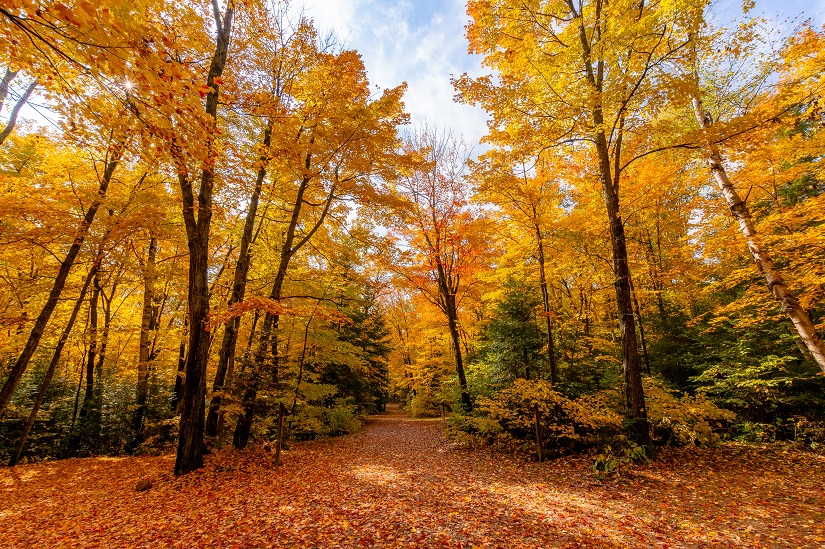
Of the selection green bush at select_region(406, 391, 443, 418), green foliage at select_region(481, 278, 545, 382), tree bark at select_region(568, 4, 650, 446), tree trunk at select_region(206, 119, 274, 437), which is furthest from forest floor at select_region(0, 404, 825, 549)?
green bush at select_region(406, 391, 443, 418)

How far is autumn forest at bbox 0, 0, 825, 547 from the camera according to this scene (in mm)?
4387

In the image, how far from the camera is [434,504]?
5.32 meters

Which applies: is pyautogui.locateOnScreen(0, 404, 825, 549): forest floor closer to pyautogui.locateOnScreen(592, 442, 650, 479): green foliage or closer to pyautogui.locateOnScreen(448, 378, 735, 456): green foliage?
pyautogui.locateOnScreen(592, 442, 650, 479): green foliage

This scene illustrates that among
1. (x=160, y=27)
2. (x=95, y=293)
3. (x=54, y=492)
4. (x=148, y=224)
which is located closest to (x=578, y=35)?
(x=160, y=27)

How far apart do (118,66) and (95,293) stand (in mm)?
13996

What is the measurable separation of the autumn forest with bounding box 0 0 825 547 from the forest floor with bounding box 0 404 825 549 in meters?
0.06

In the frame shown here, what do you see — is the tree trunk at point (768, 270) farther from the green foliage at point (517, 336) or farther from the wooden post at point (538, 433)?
the wooden post at point (538, 433)

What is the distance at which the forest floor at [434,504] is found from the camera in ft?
13.4

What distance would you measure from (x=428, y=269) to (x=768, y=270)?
10.1 metres

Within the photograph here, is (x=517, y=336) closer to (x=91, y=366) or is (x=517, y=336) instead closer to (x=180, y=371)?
(x=180, y=371)

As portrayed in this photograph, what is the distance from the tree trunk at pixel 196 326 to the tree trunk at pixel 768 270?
1017cm

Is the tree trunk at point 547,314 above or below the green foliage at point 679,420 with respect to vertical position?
above

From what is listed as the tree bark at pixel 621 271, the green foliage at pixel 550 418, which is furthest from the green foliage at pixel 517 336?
the tree bark at pixel 621 271

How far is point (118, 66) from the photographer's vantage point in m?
2.76
